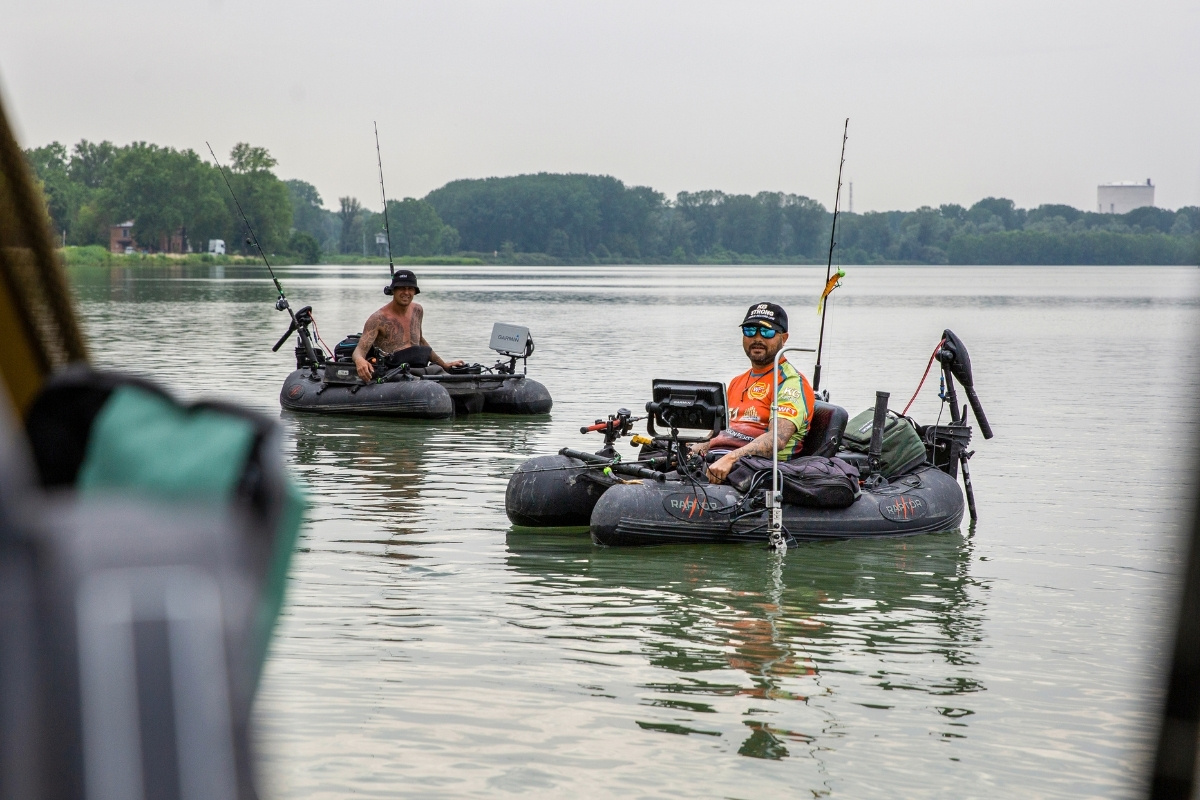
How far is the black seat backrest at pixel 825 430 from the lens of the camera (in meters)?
10.1

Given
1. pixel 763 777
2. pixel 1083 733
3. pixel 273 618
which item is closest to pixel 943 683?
pixel 1083 733

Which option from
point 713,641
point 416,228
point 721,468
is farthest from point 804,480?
point 416,228

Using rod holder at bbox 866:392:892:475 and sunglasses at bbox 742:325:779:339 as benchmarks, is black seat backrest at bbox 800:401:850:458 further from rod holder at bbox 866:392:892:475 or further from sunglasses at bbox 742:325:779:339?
sunglasses at bbox 742:325:779:339

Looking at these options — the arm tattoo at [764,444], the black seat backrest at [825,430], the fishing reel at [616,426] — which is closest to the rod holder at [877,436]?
the black seat backrest at [825,430]

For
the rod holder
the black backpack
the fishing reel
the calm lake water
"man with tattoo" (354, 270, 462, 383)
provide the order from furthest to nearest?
1. "man with tattoo" (354, 270, 462, 383)
2. the rod holder
3. the fishing reel
4. the black backpack
5. the calm lake water

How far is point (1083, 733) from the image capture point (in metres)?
5.98

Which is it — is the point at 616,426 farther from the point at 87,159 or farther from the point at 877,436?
the point at 87,159

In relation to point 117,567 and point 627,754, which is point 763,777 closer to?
point 627,754

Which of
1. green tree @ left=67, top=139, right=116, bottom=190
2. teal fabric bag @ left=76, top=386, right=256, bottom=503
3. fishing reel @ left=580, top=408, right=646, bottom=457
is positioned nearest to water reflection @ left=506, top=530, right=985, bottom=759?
fishing reel @ left=580, top=408, right=646, bottom=457

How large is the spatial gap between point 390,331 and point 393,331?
1.7 inches

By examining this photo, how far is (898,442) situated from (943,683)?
172 inches

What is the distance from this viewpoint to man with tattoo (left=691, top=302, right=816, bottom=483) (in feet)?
31.9

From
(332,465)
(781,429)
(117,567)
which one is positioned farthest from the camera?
(332,465)

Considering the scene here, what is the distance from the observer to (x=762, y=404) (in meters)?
9.95
